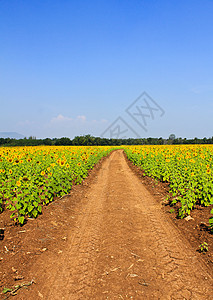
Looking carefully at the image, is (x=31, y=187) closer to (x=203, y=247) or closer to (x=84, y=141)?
(x=203, y=247)

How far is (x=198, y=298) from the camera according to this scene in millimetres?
3645

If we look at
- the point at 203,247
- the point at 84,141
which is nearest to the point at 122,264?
the point at 203,247

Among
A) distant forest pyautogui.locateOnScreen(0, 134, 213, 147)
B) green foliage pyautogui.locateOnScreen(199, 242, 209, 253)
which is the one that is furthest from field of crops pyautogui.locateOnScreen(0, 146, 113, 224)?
distant forest pyautogui.locateOnScreen(0, 134, 213, 147)

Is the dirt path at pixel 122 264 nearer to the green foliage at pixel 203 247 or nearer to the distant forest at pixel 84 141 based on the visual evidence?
the green foliage at pixel 203 247

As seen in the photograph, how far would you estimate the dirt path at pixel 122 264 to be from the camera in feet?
12.6

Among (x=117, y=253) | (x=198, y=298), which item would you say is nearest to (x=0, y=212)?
(x=117, y=253)

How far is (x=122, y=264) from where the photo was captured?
4.64 meters

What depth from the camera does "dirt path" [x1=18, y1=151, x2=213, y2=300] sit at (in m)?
3.83

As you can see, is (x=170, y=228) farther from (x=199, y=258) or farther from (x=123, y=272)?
(x=123, y=272)

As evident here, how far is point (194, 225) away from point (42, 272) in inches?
178

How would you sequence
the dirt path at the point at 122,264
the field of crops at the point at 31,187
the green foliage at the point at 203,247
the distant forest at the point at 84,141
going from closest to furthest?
1. the dirt path at the point at 122,264
2. the green foliage at the point at 203,247
3. the field of crops at the point at 31,187
4. the distant forest at the point at 84,141

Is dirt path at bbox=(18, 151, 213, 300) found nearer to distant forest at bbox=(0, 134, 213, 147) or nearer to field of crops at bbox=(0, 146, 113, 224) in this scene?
field of crops at bbox=(0, 146, 113, 224)

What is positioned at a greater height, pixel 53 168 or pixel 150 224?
pixel 53 168

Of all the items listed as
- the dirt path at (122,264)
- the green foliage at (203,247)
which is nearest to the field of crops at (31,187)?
the dirt path at (122,264)
